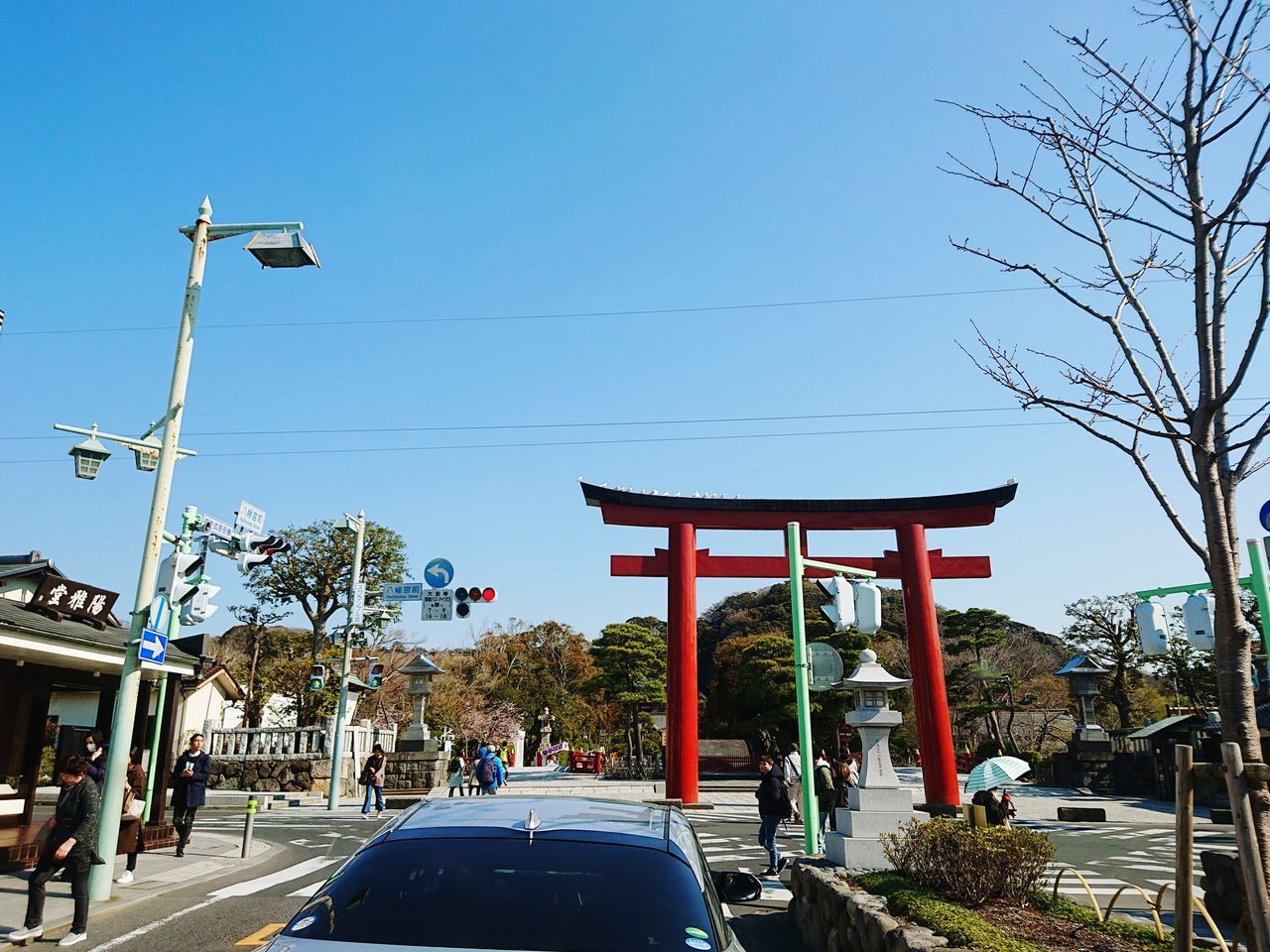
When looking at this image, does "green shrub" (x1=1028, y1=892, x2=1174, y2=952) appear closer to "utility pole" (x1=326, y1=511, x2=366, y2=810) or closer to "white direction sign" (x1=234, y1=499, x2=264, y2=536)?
"white direction sign" (x1=234, y1=499, x2=264, y2=536)

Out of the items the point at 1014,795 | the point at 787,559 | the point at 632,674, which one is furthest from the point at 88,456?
the point at 632,674

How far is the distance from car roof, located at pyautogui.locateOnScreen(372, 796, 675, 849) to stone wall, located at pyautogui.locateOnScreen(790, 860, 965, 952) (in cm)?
246

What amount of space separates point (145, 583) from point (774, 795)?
8.86 m

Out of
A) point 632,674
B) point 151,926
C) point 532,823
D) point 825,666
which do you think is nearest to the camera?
point 532,823

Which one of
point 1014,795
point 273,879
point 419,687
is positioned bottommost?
point 1014,795

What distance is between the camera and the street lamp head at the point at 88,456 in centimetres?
1132

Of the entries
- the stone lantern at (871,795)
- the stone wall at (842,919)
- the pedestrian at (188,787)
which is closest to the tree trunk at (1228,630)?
the stone wall at (842,919)

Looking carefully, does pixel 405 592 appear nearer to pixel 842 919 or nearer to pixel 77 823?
pixel 77 823

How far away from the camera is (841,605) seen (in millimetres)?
13664

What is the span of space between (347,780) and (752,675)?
2024 cm

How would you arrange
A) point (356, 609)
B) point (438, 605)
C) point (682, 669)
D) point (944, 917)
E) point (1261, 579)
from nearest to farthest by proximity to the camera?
point (944, 917) < point (1261, 579) < point (438, 605) < point (356, 609) < point (682, 669)

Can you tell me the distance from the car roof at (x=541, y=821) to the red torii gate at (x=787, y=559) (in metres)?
20.0

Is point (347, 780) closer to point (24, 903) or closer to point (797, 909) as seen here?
point (24, 903)

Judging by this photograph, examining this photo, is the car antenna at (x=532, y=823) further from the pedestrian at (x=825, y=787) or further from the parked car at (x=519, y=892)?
the pedestrian at (x=825, y=787)
